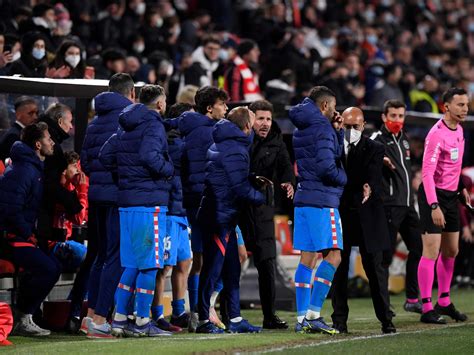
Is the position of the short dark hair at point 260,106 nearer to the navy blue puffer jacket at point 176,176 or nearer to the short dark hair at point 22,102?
the navy blue puffer jacket at point 176,176

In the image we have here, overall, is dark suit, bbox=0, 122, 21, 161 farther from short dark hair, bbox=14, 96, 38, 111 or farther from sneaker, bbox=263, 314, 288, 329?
sneaker, bbox=263, 314, 288, 329

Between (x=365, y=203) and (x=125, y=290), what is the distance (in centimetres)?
221

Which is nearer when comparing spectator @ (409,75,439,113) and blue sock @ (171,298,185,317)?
blue sock @ (171,298,185,317)

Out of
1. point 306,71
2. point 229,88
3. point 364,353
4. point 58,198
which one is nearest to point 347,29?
point 306,71

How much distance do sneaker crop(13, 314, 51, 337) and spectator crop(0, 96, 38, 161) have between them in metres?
1.82

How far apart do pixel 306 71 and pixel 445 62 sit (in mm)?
7204

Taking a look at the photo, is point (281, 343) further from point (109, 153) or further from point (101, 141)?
point (101, 141)

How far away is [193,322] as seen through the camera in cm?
1179

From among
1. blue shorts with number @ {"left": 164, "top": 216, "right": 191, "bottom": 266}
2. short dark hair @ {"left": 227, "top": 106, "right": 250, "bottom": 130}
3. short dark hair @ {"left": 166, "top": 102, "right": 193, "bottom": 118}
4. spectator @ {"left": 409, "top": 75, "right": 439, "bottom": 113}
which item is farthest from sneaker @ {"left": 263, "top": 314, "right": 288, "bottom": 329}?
spectator @ {"left": 409, "top": 75, "right": 439, "bottom": 113}

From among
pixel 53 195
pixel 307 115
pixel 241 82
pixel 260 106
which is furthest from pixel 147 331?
pixel 241 82

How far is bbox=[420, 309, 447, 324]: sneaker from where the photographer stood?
1270 centimetres

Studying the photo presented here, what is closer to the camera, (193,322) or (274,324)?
(193,322)

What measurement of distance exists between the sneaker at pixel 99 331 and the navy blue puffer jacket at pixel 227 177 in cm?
126

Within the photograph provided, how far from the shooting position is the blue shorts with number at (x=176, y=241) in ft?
37.9
